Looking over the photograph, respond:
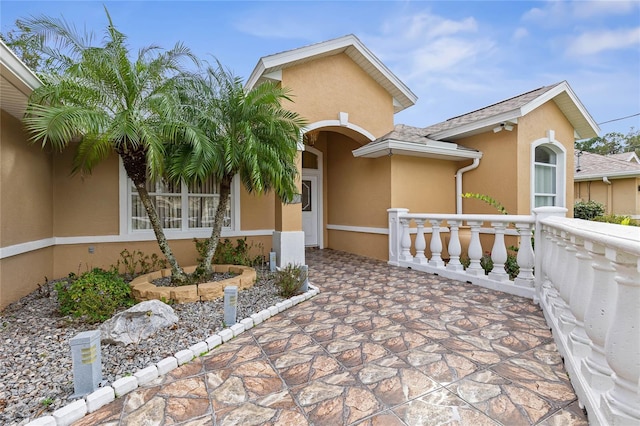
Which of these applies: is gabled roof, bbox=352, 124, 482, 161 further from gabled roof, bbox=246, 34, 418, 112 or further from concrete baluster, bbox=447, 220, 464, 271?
concrete baluster, bbox=447, 220, 464, 271

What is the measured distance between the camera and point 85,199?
20.6 ft

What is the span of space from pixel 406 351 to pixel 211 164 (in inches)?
158

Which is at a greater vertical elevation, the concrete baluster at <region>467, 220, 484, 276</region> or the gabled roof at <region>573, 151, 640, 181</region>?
the gabled roof at <region>573, 151, 640, 181</region>

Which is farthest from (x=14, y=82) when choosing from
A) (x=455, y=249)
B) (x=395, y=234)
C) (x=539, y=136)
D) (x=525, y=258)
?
(x=539, y=136)

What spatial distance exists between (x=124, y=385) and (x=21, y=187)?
170 inches

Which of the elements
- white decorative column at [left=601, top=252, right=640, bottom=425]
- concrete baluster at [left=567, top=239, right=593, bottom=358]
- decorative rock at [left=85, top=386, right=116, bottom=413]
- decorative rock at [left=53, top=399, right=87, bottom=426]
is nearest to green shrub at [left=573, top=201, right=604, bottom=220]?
concrete baluster at [left=567, top=239, right=593, bottom=358]

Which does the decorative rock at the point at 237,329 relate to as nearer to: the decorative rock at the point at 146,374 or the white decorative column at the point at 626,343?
the decorative rock at the point at 146,374

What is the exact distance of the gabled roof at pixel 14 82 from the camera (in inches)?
130

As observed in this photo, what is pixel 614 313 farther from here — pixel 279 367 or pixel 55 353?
pixel 55 353

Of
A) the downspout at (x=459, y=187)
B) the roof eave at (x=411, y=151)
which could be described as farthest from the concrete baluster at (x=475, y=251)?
the downspout at (x=459, y=187)

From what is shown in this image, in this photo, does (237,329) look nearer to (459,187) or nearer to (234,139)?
(234,139)

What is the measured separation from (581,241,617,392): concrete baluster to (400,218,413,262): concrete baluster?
16.9 ft

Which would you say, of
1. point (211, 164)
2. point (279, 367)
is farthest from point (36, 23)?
point (279, 367)

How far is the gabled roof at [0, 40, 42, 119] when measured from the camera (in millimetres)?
3306
